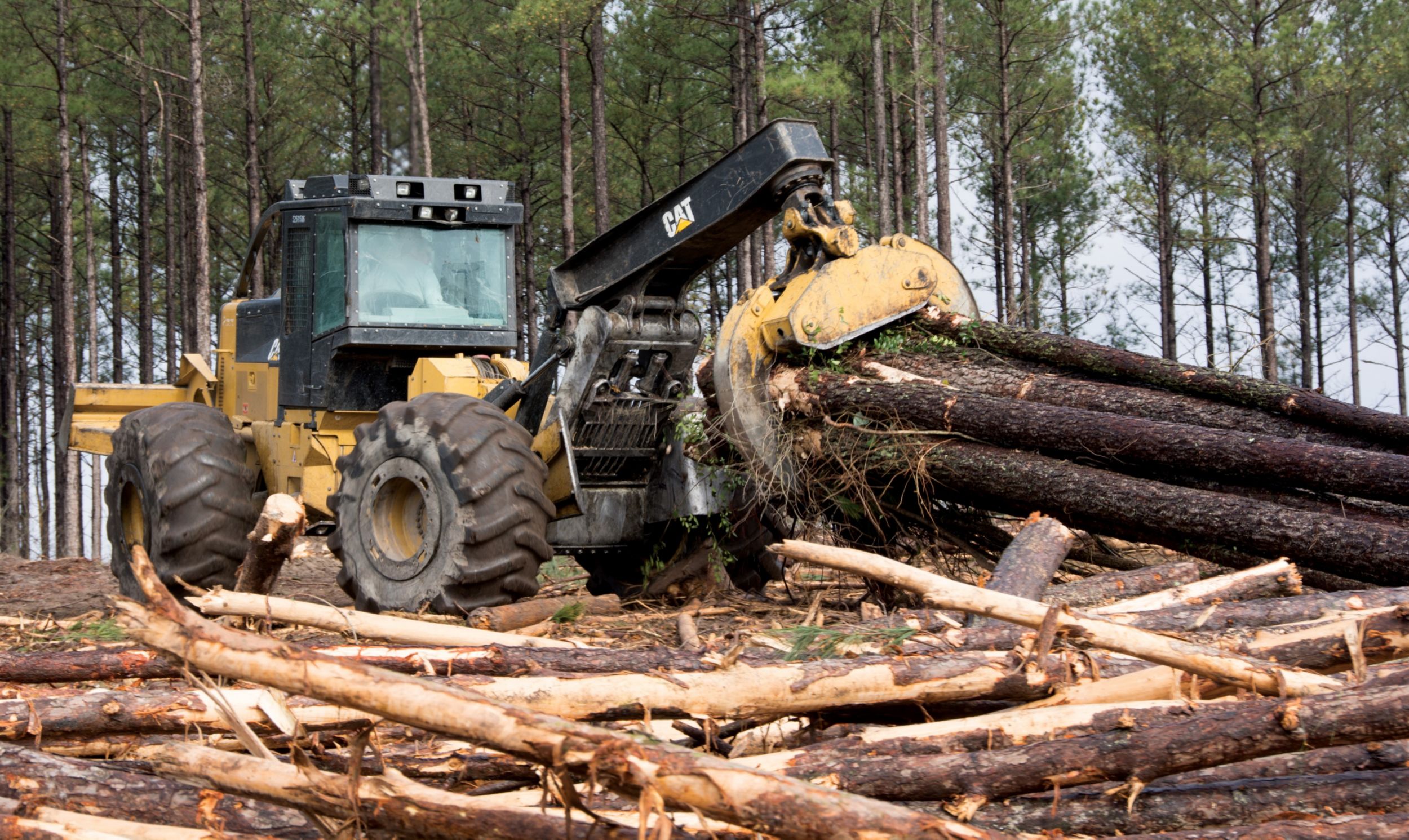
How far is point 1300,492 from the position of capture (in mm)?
6441

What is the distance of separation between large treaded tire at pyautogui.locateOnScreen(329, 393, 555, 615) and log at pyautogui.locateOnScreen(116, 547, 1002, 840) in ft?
12.8

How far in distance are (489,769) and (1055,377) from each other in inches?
181

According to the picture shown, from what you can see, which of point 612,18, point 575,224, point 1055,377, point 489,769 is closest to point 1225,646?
point 489,769

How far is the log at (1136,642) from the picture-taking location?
12.7 feet

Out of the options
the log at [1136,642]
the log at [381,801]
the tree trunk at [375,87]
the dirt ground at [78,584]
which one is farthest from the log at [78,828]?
the tree trunk at [375,87]

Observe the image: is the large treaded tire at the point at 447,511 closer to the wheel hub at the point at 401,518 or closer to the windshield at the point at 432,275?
the wheel hub at the point at 401,518

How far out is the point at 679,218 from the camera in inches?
315

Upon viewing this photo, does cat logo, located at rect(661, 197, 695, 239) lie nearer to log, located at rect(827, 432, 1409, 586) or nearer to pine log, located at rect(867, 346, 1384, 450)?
pine log, located at rect(867, 346, 1384, 450)

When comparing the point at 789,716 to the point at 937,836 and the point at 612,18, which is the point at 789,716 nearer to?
the point at 937,836

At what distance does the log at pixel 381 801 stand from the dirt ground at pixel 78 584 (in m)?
5.07

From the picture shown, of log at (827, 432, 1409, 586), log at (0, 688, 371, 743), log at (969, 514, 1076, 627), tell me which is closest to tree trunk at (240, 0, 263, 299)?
log at (827, 432, 1409, 586)

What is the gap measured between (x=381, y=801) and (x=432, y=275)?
631cm

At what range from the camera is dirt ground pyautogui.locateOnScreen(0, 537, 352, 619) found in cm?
1034

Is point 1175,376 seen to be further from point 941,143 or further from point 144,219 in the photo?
point 144,219
